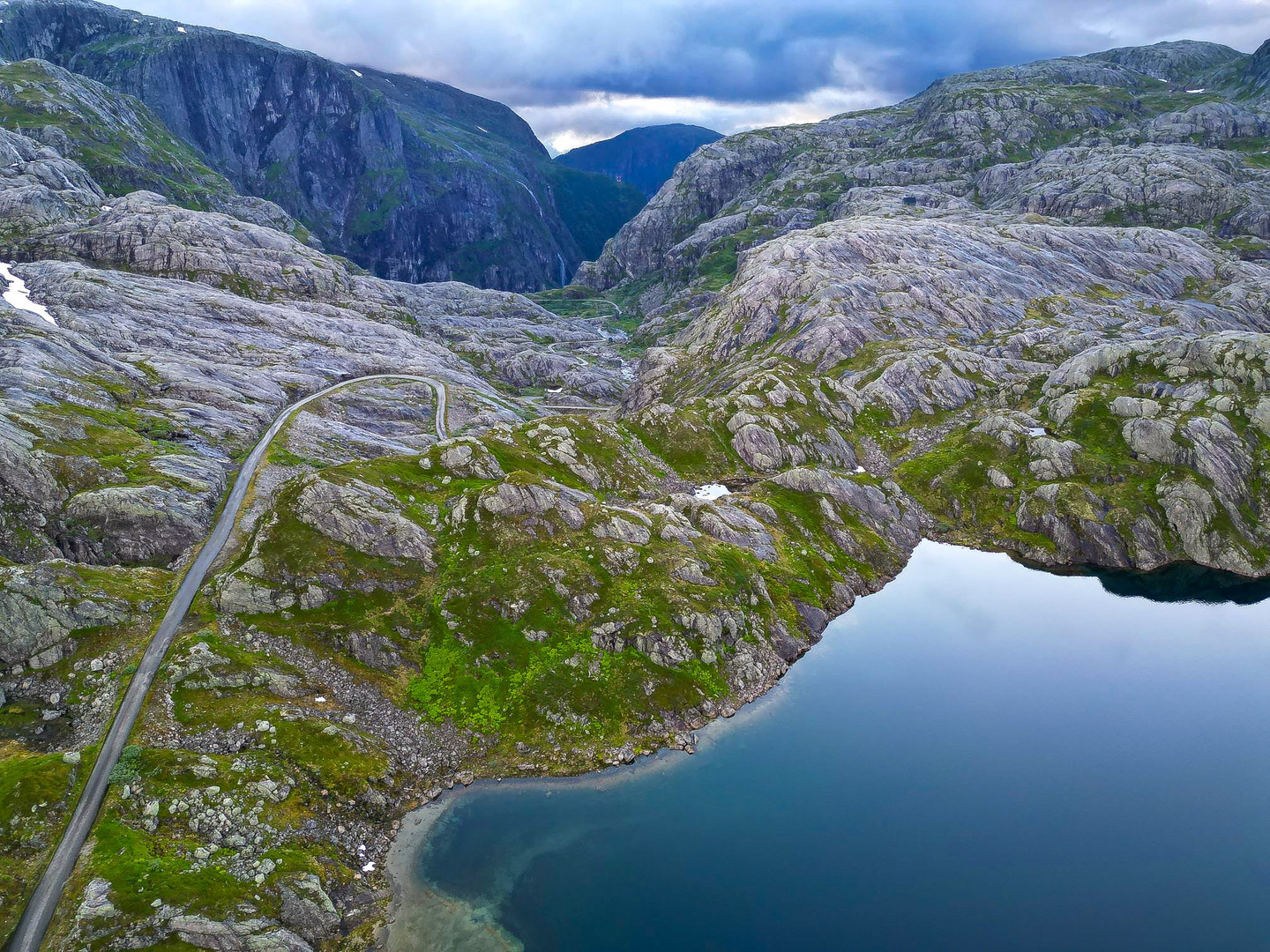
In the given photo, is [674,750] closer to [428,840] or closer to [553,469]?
[428,840]

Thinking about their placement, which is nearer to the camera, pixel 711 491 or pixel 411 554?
pixel 411 554

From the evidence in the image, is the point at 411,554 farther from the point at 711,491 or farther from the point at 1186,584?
the point at 1186,584

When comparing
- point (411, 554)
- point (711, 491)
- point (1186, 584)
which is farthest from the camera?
point (711, 491)

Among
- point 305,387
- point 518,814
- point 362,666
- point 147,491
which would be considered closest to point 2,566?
point 147,491

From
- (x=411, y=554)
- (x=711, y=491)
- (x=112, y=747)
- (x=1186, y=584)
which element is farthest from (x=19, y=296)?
(x=1186, y=584)

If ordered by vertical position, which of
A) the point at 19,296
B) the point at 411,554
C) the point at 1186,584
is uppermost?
the point at 19,296

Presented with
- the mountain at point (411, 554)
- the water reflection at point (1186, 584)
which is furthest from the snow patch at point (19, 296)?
the water reflection at point (1186, 584)

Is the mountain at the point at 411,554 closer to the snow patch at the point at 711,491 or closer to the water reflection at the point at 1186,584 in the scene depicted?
the water reflection at the point at 1186,584

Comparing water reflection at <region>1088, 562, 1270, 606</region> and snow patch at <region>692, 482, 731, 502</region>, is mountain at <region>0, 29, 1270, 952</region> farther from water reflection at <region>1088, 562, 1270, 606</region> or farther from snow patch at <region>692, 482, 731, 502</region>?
snow patch at <region>692, 482, 731, 502</region>
